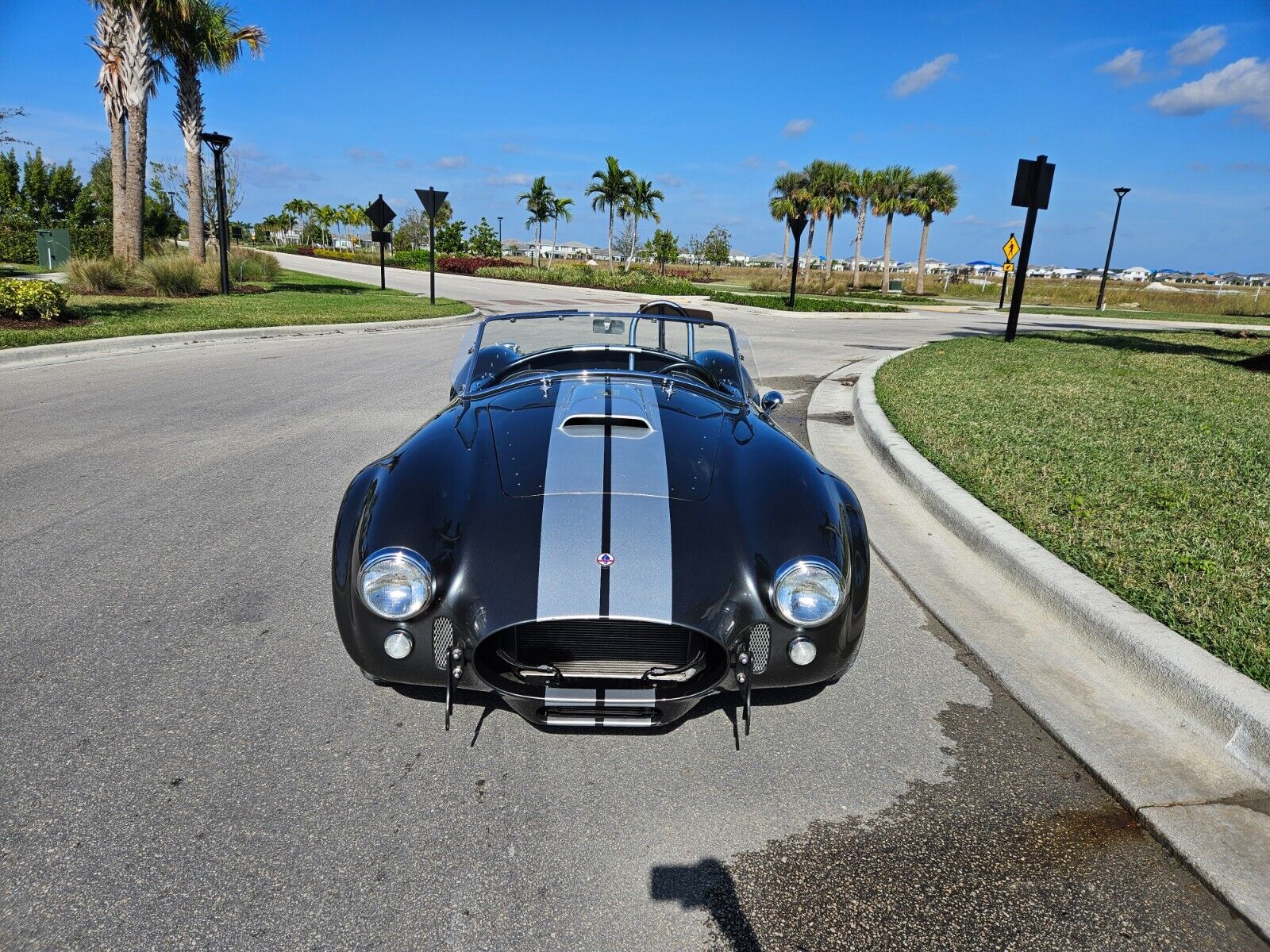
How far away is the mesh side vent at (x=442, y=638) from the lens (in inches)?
89.9

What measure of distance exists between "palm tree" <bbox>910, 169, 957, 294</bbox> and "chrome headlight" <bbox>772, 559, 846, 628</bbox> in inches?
1800

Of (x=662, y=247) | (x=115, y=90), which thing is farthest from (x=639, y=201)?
(x=115, y=90)

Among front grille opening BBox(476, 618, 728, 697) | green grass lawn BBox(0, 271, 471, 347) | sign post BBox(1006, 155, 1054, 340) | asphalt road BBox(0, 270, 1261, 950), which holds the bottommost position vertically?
asphalt road BBox(0, 270, 1261, 950)

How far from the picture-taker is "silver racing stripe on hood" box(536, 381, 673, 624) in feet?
7.34

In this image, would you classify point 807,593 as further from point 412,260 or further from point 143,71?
point 412,260

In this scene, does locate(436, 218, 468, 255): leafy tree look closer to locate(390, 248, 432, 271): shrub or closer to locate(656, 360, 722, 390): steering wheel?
locate(390, 248, 432, 271): shrub

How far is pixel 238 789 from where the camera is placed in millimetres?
2258

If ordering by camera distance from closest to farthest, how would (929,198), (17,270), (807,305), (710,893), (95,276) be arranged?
(710,893)
(95,276)
(17,270)
(807,305)
(929,198)

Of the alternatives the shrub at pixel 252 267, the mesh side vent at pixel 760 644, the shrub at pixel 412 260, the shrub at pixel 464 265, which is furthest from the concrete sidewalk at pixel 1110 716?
the shrub at pixel 412 260

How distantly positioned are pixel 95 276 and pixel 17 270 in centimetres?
1211

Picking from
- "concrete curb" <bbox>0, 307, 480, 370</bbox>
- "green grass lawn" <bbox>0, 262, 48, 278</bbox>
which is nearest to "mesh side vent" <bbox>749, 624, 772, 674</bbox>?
"concrete curb" <bbox>0, 307, 480, 370</bbox>

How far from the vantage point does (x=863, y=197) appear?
47844mm

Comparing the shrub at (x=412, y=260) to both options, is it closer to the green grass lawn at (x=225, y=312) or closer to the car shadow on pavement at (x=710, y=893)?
the green grass lawn at (x=225, y=312)

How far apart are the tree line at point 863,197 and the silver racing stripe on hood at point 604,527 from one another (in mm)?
44117
